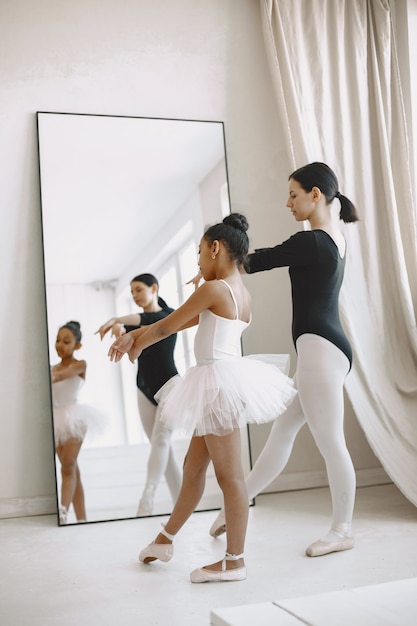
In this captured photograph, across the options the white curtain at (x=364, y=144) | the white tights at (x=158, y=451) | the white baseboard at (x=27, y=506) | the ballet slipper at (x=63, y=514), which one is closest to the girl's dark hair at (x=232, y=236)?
the white curtain at (x=364, y=144)

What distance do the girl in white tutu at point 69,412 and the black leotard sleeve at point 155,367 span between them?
26 centimetres

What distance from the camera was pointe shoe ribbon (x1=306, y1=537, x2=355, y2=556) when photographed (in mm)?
2479

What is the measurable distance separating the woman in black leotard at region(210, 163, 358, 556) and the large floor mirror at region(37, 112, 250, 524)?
3.29 feet

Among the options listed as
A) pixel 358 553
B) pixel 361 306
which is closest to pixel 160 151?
pixel 361 306

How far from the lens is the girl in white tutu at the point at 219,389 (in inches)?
89.7

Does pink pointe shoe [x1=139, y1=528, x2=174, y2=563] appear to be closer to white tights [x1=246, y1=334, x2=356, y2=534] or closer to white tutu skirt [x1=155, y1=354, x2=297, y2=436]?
white tutu skirt [x1=155, y1=354, x2=297, y2=436]

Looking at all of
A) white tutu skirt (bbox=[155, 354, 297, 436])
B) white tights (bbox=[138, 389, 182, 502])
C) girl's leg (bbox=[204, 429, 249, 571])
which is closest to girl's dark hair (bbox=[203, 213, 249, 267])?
white tutu skirt (bbox=[155, 354, 297, 436])

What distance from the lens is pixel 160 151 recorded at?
3643mm

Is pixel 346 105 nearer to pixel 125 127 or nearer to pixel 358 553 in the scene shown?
pixel 125 127

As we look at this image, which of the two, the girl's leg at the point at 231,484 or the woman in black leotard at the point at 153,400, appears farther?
the woman in black leotard at the point at 153,400

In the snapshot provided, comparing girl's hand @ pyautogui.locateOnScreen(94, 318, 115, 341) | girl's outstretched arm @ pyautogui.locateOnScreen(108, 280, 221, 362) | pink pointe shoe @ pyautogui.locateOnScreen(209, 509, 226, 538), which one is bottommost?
pink pointe shoe @ pyautogui.locateOnScreen(209, 509, 226, 538)

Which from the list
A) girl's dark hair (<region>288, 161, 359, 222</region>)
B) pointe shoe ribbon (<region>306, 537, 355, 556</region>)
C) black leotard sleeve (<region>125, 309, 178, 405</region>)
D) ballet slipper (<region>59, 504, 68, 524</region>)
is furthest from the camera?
black leotard sleeve (<region>125, 309, 178, 405</region>)

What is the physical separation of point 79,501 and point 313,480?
3.86 ft

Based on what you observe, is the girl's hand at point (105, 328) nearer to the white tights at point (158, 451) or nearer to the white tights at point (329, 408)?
the white tights at point (158, 451)
